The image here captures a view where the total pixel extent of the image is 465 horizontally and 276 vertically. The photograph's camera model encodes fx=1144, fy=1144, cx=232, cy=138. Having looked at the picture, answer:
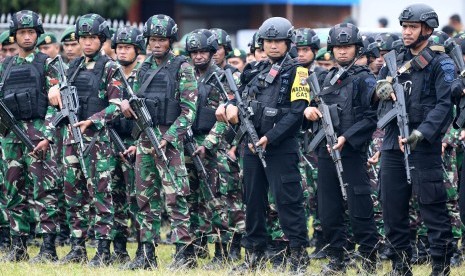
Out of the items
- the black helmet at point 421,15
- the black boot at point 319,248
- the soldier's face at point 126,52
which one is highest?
the black helmet at point 421,15

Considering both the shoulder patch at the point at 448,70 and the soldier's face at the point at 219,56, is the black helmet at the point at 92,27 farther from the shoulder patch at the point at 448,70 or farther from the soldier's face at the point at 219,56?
the shoulder patch at the point at 448,70

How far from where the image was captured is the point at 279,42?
11.0 meters

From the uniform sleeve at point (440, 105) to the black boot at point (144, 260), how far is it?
10.2 feet

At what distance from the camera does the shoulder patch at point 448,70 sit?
9.91m

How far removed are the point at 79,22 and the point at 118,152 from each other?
141 centimetres

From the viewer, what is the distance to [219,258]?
40.0ft

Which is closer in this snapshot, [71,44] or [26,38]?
[26,38]

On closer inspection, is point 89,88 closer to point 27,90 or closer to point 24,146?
point 27,90

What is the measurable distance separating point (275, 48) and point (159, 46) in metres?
1.23

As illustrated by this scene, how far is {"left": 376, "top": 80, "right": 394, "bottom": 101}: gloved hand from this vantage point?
10109mm

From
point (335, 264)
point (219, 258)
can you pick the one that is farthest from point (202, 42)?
point (335, 264)

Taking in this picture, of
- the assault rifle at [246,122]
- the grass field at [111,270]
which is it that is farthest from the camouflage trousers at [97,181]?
the assault rifle at [246,122]

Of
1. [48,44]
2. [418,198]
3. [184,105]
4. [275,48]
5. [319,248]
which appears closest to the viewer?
[418,198]

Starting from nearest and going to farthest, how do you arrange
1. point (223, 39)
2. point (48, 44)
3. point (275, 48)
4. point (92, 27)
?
point (275, 48) < point (92, 27) < point (223, 39) < point (48, 44)
